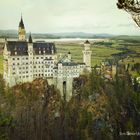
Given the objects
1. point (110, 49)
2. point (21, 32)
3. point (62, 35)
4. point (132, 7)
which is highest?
point (132, 7)

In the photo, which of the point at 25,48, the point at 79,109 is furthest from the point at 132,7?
the point at 79,109

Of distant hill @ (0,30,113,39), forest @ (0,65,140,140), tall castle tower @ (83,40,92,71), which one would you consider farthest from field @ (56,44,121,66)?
forest @ (0,65,140,140)

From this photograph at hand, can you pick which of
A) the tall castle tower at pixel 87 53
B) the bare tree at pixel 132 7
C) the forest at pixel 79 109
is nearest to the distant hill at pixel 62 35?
the tall castle tower at pixel 87 53

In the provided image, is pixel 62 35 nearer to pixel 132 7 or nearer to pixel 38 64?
pixel 38 64

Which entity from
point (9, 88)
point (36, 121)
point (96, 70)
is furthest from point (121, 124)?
point (9, 88)

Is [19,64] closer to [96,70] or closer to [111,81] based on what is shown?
[96,70]

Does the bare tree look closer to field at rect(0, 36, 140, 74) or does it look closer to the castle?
the castle
